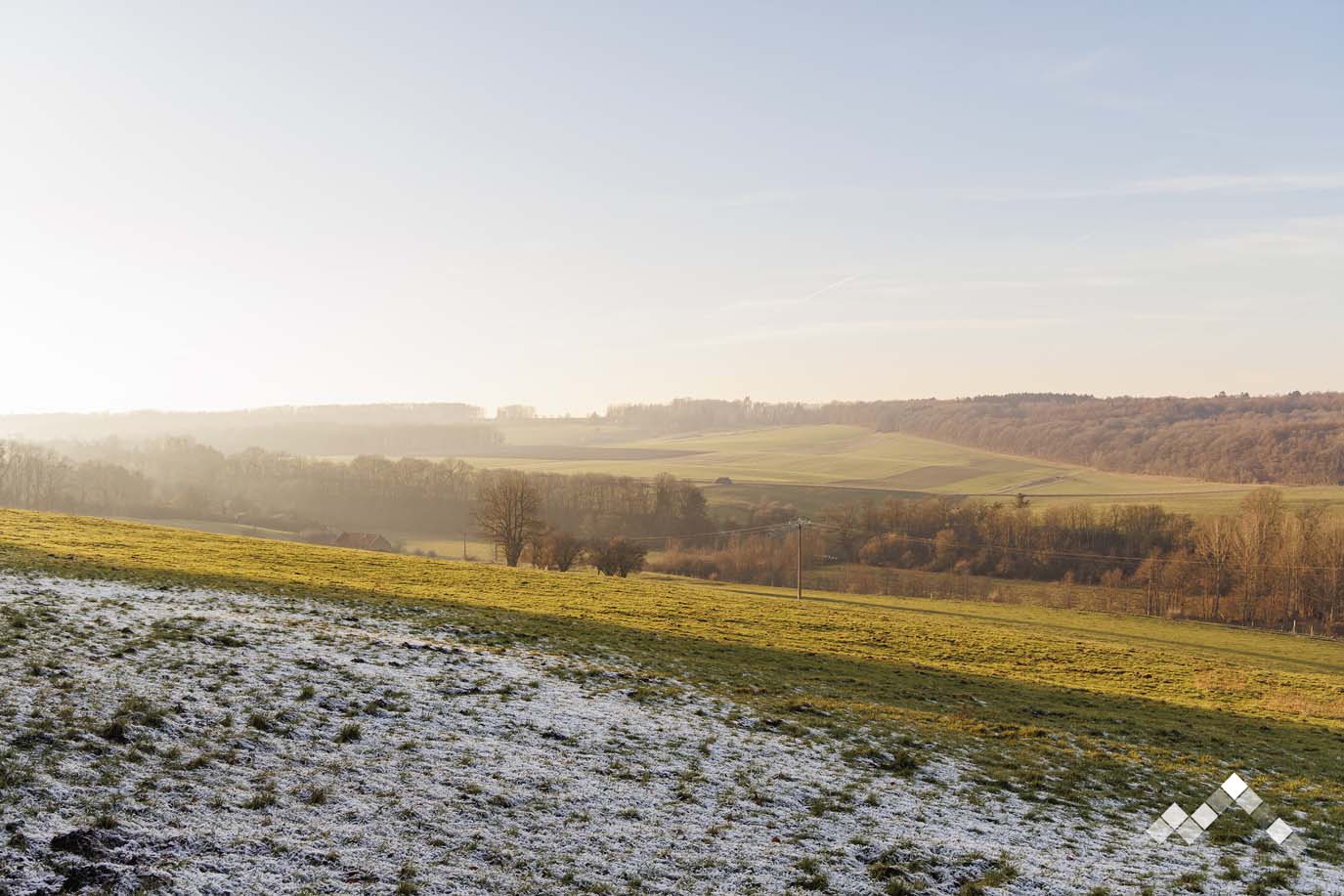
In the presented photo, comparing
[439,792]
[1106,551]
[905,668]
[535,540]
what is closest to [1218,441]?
[1106,551]

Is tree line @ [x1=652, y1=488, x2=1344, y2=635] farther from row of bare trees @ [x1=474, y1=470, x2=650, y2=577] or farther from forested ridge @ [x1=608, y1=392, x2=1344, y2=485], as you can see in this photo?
forested ridge @ [x1=608, y1=392, x2=1344, y2=485]

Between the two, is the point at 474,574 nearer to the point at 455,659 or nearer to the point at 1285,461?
the point at 455,659

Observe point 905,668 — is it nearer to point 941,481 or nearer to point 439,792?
point 439,792

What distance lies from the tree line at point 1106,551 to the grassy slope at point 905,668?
32.7 metres

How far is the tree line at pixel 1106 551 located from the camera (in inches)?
3174

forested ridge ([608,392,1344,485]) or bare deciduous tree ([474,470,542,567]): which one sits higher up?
forested ridge ([608,392,1344,485])

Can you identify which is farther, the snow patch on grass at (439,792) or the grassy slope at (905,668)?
the grassy slope at (905,668)

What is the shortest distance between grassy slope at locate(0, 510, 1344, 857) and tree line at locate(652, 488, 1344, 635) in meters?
32.7

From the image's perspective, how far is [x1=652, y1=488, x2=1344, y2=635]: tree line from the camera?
80.6 m

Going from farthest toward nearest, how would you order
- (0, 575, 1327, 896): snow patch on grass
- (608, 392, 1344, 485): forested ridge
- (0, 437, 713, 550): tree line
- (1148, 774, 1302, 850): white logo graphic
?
(608, 392, 1344, 485): forested ridge
(0, 437, 713, 550): tree line
(1148, 774, 1302, 850): white logo graphic
(0, 575, 1327, 896): snow patch on grass

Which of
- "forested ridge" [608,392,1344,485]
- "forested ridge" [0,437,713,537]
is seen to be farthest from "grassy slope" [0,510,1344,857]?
"forested ridge" [608,392,1344,485]

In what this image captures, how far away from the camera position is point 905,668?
1138 inches

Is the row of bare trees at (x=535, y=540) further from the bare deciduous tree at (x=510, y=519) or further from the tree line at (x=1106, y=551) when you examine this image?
the tree line at (x=1106, y=551)

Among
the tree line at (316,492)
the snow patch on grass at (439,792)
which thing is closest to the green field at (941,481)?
the tree line at (316,492)
